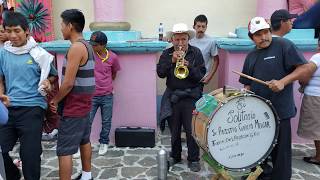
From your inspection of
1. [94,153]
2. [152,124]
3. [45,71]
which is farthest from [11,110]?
[152,124]

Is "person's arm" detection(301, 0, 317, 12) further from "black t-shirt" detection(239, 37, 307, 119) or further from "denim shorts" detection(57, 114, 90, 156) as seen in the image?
"denim shorts" detection(57, 114, 90, 156)

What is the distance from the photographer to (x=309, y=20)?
6016mm

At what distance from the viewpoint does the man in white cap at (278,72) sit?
11.9ft

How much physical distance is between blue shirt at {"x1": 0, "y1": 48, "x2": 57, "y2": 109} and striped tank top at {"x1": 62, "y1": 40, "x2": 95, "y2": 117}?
306 mm

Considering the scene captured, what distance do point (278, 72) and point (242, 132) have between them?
2.55 ft

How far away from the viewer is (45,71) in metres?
3.51

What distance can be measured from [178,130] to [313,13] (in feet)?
10.9

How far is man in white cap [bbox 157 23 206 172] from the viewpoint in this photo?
14.4 feet

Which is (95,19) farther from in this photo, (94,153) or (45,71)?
(45,71)

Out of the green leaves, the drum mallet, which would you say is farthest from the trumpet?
the green leaves

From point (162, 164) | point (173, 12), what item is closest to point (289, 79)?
point (162, 164)

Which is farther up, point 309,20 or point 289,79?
point 309,20

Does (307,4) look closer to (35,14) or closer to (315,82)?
(315,82)

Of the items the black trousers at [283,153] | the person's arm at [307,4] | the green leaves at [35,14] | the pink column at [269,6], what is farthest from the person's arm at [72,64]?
the person's arm at [307,4]
